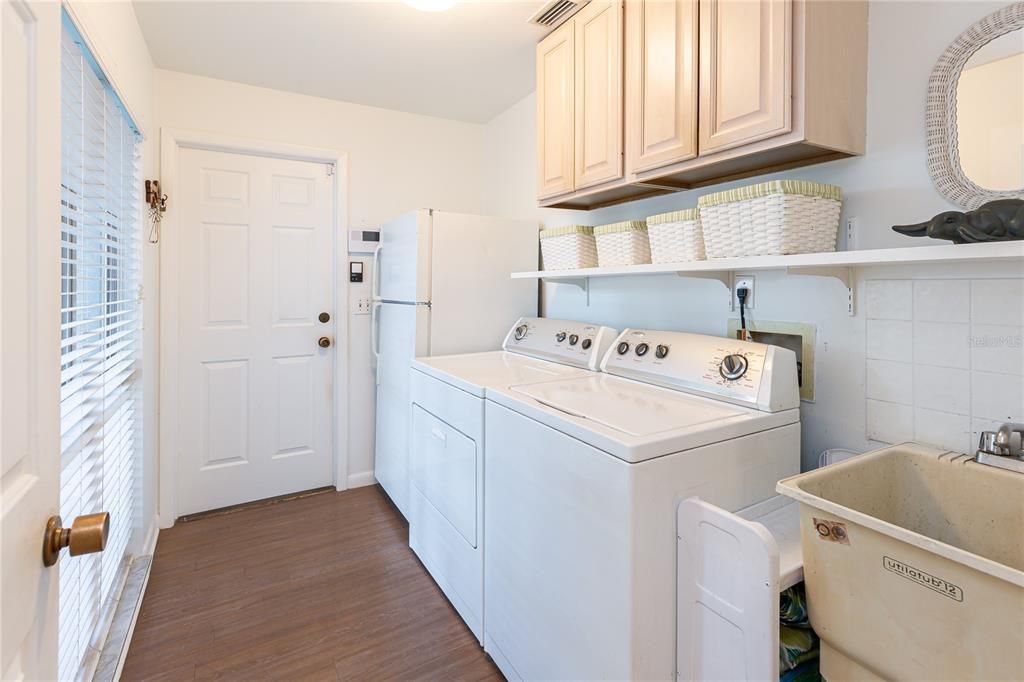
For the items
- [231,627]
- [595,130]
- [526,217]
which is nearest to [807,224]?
[595,130]

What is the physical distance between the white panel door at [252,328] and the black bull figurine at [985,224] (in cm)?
293

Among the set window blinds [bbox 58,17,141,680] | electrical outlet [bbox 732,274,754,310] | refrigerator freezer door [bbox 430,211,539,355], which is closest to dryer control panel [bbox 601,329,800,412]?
electrical outlet [bbox 732,274,754,310]

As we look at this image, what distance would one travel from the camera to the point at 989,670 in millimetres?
801

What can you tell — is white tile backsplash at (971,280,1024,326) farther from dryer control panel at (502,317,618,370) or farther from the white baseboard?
the white baseboard

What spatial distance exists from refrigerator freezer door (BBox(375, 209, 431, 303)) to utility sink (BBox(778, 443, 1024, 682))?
1873 millimetres

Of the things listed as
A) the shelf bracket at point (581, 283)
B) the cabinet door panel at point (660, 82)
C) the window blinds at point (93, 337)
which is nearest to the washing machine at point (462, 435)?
the shelf bracket at point (581, 283)

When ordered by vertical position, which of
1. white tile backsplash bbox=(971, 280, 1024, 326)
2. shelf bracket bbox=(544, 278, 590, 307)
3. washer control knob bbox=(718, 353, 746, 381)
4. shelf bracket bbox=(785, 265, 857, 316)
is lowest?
washer control knob bbox=(718, 353, 746, 381)

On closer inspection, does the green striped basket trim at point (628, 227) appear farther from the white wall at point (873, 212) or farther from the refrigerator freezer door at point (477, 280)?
the refrigerator freezer door at point (477, 280)

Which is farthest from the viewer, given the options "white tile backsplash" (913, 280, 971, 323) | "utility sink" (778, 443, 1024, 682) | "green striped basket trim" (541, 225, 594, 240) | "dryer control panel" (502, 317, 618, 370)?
"green striped basket trim" (541, 225, 594, 240)

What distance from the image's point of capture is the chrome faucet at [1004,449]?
3.70 feet

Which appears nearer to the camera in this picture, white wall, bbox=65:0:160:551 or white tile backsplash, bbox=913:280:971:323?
white tile backsplash, bbox=913:280:971:323

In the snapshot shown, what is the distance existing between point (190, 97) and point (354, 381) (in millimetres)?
1818

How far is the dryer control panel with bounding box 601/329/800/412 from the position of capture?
4.70 feet

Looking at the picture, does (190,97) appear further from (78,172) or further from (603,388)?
(603,388)
